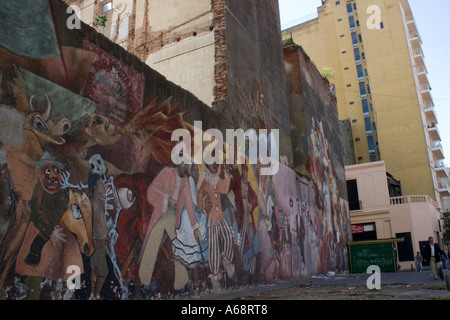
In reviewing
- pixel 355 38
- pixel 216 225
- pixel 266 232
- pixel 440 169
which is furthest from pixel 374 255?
pixel 355 38

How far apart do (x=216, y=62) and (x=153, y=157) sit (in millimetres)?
5451

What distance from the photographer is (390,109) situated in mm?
45500

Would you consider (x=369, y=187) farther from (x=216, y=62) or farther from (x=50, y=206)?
(x=50, y=206)

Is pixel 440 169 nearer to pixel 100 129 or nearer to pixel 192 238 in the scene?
pixel 192 238

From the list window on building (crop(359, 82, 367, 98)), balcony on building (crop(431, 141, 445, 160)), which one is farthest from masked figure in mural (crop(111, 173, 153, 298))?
window on building (crop(359, 82, 367, 98))

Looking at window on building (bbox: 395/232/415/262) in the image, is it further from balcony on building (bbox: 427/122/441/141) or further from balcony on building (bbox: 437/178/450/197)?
balcony on building (bbox: 427/122/441/141)

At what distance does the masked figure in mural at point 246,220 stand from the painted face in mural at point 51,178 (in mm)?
6089

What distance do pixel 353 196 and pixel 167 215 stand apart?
26.9 metres

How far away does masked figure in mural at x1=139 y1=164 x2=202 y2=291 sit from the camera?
7.61 metres

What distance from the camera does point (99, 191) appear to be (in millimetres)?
6742

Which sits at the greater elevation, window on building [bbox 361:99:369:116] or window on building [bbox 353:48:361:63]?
window on building [bbox 353:48:361:63]

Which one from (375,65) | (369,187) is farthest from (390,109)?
(369,187)

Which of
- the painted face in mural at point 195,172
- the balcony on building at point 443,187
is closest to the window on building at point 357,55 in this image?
the balcony on building at point 443,187
